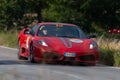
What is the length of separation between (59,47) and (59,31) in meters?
1.45

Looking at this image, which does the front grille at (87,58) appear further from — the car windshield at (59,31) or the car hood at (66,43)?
the car windshield at (59,31)

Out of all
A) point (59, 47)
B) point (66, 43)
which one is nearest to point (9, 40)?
point (66, 43)

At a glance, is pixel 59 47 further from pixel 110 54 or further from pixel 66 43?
pixel 110 54

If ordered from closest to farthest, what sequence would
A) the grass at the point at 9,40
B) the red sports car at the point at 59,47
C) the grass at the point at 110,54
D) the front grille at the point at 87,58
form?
the red sports car at the point at 59,47
the front grille at the point at 87,58
the grass at the point at 110,54
the grass at the point at 9,40

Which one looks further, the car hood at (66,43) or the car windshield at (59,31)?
the car windshield at (59,31)

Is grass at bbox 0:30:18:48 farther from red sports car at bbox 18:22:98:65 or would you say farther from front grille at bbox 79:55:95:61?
front grille at bbox 79:55:95:61

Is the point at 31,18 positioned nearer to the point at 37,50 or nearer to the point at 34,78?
the point at 37,50

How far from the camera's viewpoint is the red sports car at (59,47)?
59.9 ft

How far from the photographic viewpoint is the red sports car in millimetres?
18269

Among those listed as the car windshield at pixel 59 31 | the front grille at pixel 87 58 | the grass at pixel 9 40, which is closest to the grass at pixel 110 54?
the front grille at pixel 87 58

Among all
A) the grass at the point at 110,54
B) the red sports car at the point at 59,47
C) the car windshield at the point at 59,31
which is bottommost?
the grass at the point at 110,54

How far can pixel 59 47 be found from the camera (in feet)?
60.2

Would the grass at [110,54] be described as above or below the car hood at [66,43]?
below

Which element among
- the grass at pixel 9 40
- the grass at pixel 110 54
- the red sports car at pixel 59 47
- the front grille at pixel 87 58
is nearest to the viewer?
the red sports car at pixel 59 47
